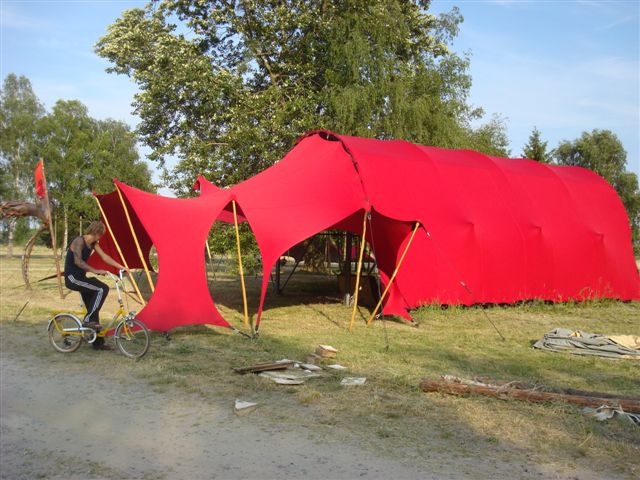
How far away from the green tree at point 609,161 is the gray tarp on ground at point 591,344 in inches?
1587

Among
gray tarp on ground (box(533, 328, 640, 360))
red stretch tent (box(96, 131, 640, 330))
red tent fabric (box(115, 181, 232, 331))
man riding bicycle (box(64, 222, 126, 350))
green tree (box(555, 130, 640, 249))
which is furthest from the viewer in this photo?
green tree (box(555, 130, 640, 249))

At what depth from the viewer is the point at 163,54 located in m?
19.8

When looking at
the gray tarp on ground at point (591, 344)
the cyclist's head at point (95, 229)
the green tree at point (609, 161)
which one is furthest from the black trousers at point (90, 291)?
the green tree at point (609, 161)

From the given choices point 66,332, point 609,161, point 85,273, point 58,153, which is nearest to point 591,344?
point 85,273

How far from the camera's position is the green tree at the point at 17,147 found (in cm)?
3747

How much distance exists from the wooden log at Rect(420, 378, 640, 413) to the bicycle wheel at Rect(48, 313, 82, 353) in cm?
428

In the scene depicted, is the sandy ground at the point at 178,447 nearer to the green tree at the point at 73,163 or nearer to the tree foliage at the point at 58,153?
the tree foliage at the point at 58,153

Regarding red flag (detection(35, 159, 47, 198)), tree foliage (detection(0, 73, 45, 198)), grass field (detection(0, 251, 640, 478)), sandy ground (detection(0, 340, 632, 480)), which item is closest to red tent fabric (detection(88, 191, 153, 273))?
red flag (detection(35, 159, 47, 198))

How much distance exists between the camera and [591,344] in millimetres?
8688

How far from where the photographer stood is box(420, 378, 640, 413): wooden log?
5461mm

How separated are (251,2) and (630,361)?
16155 mm

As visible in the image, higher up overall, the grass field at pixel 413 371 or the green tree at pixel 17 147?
the green tree at pixel 17 147

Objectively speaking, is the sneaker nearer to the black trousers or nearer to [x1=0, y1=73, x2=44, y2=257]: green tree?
the black trousers

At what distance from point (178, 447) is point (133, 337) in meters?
3.36
